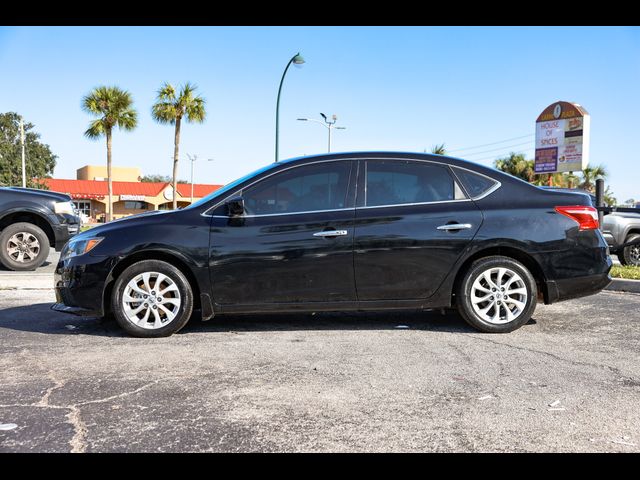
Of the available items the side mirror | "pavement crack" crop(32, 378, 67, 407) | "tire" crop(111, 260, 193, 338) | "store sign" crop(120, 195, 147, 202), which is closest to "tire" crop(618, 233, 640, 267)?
the side mirror

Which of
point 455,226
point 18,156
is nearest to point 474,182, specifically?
point 455,226

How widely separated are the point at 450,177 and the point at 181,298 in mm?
2648

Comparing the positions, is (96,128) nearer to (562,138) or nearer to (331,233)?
(562,138)

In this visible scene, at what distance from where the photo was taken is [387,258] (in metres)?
4.80

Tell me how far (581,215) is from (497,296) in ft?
3.56

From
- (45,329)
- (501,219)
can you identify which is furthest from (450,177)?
(45,329)

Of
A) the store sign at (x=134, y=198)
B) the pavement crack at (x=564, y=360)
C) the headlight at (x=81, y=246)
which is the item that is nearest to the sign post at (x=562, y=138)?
the pavement crack at (x=564, y=360)

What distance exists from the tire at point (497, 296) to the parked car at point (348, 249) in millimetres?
12

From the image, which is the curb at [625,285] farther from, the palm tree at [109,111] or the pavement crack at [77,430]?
the palm tree at [109,111]

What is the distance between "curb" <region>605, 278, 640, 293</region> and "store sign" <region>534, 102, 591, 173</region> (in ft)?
53.6

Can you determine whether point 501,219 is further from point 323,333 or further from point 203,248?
point 203,248

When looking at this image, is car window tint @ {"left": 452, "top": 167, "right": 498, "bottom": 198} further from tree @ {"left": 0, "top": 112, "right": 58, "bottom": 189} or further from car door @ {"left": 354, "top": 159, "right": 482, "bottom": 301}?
tree @ {"left": 0, "top": 112, "right": 58, "bottom": 189}
